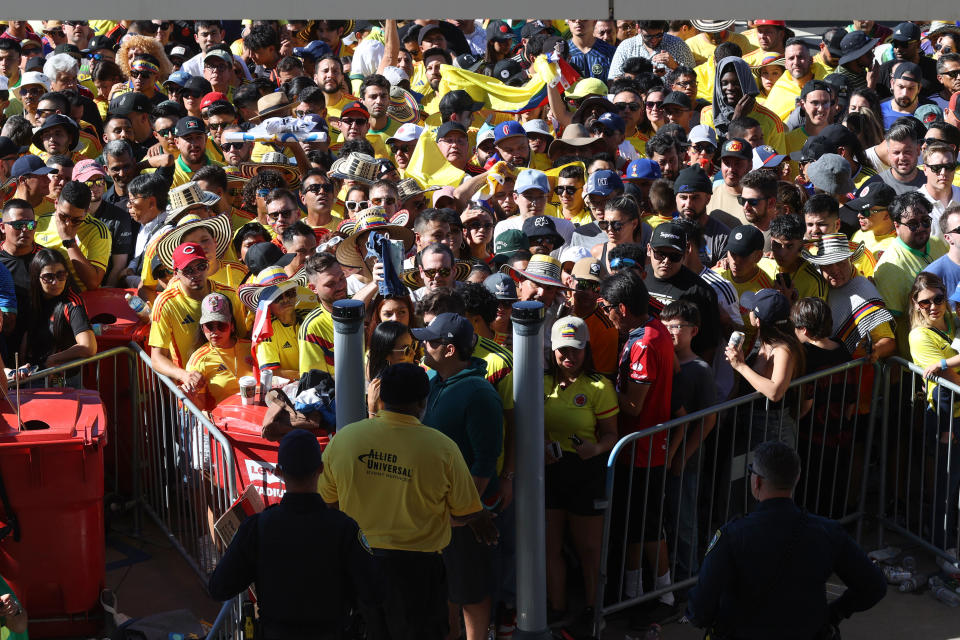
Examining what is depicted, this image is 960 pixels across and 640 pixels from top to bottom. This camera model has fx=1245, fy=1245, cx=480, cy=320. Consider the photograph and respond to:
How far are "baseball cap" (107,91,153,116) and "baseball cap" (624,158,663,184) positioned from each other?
4.78m

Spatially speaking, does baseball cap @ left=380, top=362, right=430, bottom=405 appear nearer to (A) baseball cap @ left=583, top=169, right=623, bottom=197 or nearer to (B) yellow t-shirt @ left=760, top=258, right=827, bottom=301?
(B) yellow t-shirt @ left=760, top=258, right=827, bottom=301

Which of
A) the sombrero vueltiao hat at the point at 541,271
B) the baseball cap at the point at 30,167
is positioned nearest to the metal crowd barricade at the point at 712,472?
the sombrero vueltiao hat at the point at 541,271

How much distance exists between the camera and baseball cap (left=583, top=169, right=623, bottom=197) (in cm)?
838

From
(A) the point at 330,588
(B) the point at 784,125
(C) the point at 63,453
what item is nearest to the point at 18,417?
(C) the point at 63,453

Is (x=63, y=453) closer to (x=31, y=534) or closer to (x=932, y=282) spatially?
(x=31, y=534)

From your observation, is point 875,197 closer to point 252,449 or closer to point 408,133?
point 408,133

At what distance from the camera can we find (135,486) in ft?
25.2

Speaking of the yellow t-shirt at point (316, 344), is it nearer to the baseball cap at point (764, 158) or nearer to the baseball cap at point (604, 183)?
the baseball cap at point (604, 183)

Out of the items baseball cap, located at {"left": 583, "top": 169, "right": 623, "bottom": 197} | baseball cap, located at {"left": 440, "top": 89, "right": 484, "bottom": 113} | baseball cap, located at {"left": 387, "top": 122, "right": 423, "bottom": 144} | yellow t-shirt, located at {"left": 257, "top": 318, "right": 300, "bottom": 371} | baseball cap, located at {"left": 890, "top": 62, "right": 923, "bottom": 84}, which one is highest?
baseball cap, located at {"left": 890, "top": 62, "right": 923, "bottom": 84}

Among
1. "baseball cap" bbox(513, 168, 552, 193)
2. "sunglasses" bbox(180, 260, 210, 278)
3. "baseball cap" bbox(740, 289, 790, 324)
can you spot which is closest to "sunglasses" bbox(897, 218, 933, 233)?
"baseball cap" bbox(740, 289, 790, 324)

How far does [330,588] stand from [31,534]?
2065mm

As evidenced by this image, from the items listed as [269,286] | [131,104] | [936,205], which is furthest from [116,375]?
[936,205]

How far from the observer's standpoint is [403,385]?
16.9ft

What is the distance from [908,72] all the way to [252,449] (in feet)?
24.9
